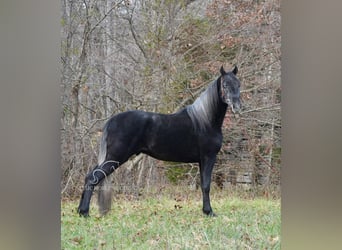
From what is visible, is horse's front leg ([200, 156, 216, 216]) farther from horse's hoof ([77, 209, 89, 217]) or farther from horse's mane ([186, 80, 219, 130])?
horse's hoof ([77, 209, 89, 217])

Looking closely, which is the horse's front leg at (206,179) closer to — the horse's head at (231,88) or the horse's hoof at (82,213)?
the horse's head at (231,88)

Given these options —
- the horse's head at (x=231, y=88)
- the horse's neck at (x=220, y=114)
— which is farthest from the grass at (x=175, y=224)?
the horse's head at (x=231, y=88)

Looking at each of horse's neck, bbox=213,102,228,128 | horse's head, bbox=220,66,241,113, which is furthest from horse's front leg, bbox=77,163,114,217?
horse's head, bbox=220,66,241,113

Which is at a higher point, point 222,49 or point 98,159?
point 222,49

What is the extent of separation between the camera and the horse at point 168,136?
8.66ft

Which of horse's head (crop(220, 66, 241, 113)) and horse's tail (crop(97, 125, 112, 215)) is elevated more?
horse's head (crop(220, 66, 241, 113))

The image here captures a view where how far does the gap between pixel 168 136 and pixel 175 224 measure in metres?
0.52

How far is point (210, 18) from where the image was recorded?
2.64 meters

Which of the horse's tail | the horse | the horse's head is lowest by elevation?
the horse's tail

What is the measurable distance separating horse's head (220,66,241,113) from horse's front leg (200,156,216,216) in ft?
1.10

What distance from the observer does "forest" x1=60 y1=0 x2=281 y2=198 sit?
261 cm
